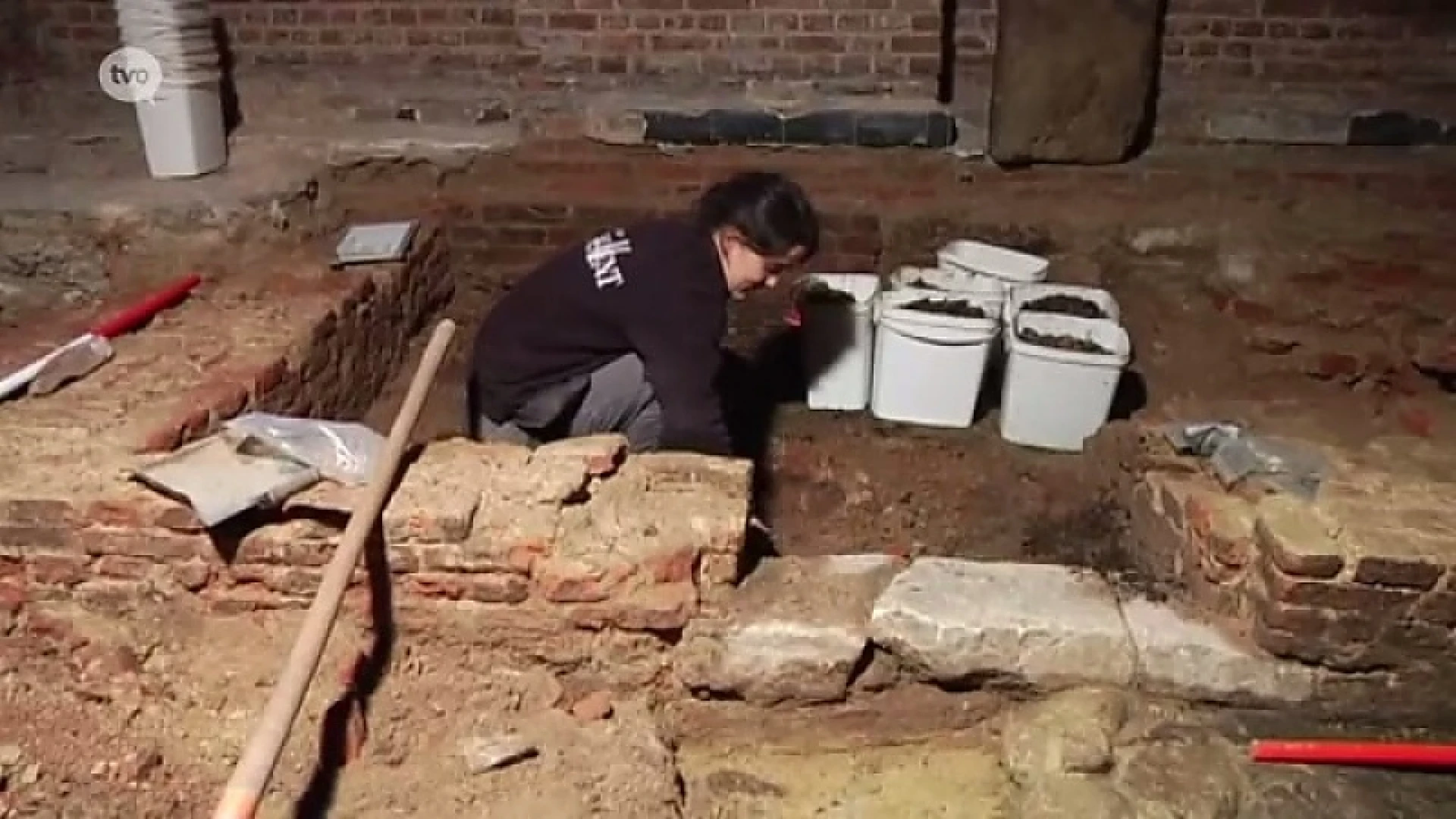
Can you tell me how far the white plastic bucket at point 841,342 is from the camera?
Answer: 4742mm

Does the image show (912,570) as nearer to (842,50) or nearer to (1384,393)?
(1384,393)

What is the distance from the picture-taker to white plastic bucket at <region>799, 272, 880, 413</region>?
4.74 metres

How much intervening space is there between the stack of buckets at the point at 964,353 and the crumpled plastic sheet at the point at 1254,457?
1.16m

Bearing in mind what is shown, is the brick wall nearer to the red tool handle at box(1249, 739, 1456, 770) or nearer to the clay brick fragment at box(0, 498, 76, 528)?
the clay brick fragment at box(0, 498, 76, 528)

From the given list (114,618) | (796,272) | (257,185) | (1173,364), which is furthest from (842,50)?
(114,618)

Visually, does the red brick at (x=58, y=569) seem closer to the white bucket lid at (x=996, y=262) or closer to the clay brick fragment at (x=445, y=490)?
the clay brick fragment at (x=445, y=490)

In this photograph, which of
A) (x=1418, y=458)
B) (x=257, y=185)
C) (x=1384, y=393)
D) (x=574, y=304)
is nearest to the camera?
(x=574, y=304)

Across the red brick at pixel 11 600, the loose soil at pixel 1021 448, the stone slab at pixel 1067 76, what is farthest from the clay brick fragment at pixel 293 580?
the stone slab at pixel 1067 76

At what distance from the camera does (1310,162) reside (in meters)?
5.36

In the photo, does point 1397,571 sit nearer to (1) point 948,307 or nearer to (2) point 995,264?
(1) point 948,307

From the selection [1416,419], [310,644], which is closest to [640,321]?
[310,644]

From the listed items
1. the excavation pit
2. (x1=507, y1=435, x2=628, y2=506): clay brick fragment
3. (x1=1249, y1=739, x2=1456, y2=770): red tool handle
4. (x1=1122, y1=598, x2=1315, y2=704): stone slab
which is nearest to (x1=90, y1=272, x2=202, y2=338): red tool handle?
the excavation pit

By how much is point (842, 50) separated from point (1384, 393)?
2370 mm

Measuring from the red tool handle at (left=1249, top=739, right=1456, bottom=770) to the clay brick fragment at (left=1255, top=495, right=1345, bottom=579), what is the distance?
12.9 inches
